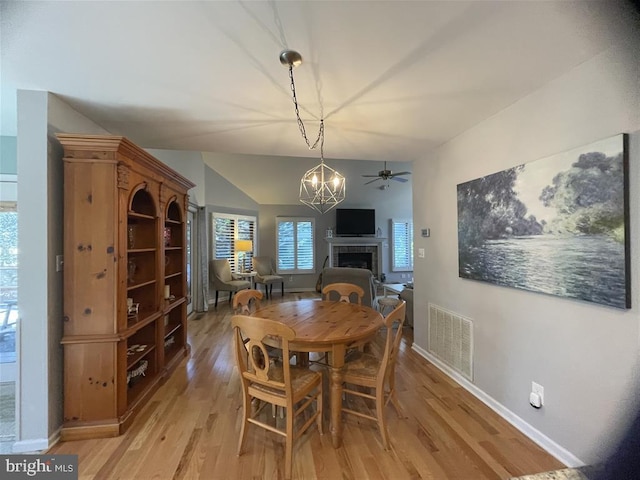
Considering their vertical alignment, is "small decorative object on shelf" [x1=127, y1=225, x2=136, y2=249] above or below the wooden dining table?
above

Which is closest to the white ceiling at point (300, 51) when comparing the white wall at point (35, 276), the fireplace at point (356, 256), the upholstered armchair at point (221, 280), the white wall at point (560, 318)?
the white wall at point (560, 318)

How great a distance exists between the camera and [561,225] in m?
1.67

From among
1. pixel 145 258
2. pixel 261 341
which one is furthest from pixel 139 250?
pixel 261 341

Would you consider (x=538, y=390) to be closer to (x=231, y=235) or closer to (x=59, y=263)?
(x=59, y=263)

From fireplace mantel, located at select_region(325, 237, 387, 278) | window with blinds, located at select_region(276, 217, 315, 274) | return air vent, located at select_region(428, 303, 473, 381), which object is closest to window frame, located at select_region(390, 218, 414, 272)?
fireplace mantel, located at select_region(325, 237, 387, 278)

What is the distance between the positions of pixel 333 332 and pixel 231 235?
5303 millimetres

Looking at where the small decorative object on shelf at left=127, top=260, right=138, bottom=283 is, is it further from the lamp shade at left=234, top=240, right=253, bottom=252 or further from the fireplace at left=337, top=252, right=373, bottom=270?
the fireplace at left=337, top=252, right=373, bottom=270

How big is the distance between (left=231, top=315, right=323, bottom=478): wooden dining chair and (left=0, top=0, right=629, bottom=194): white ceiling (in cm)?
154

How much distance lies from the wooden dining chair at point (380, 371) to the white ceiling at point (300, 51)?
5.02 feet

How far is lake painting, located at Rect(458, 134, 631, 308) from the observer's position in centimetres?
140

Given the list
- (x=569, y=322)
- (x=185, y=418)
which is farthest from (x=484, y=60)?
(x=185, y=418)

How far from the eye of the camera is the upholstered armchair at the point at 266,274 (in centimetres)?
671

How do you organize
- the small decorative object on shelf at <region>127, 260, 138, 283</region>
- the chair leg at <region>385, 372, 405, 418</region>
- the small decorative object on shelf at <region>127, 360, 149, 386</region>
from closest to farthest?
the chair leg at <region>385, 372, 405, 418</region>, the small decorative object on shelf at <region>127, 360, 149, 386</region>, the small decorative object on shelf at <region>127, 260, 138, 283</region>

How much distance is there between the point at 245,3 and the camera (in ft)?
3.88
